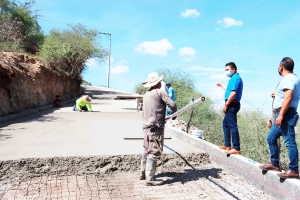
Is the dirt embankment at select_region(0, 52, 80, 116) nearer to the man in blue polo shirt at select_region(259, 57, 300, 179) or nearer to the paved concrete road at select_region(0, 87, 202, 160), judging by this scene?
the paved concrete road at select_region(0, 87, 202, 160)

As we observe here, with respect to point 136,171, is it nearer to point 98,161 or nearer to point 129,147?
point 98,161

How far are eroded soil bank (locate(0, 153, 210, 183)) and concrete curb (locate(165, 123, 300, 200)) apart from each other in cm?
47

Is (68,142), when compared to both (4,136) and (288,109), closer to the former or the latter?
(4,136)

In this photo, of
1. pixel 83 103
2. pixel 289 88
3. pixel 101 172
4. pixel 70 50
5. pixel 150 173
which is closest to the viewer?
pixel 289 88

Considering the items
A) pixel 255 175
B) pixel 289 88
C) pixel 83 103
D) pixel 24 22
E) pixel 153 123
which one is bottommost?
pixel 255 175

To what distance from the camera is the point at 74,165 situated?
16.9 ft

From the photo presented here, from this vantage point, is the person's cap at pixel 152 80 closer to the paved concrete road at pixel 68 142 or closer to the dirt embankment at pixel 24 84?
the paved concrete road at pixel 68 142

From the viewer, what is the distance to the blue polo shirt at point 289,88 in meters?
3.71

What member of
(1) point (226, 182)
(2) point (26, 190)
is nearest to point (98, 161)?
(2) point (26, 190)

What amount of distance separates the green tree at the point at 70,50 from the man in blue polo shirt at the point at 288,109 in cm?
1972

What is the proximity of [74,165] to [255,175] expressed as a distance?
315 centimetres

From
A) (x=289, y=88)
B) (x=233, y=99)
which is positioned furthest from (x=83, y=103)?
(x=289, y=88)

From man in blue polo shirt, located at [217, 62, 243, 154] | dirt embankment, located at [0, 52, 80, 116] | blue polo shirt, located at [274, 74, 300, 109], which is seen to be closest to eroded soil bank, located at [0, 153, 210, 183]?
man in blue polo shirt, located at [217, 62, 243, 154]

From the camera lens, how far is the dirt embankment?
38.6ft
